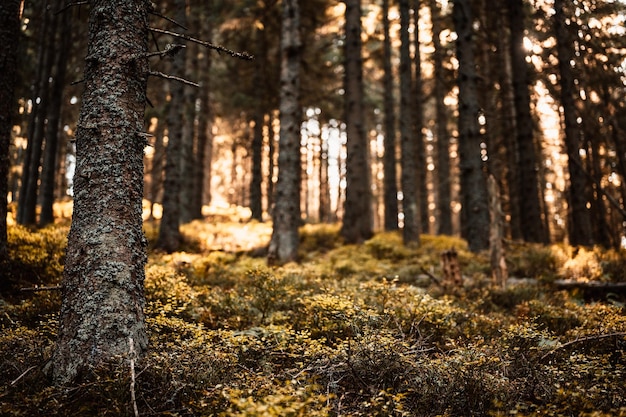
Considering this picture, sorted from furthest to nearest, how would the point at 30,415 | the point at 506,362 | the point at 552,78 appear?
the point at 552,78
the point at 506,362
the point at 30,415

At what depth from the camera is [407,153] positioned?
44.0ft

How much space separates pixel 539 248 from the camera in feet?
32.3

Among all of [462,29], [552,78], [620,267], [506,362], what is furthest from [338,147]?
[506,362]

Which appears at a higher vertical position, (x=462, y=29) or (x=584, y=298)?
(x=462, y=29)

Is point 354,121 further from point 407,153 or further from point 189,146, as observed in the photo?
point 189,146

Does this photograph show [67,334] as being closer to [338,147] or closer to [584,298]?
[584,298]

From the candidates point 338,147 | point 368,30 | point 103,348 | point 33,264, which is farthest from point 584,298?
point 338,147

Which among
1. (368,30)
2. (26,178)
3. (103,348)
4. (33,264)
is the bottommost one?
(103,348)

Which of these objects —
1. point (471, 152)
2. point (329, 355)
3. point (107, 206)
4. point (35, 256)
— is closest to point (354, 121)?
point (471, 152)

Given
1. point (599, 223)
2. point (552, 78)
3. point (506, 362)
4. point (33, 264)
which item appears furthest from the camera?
point (552, 78)

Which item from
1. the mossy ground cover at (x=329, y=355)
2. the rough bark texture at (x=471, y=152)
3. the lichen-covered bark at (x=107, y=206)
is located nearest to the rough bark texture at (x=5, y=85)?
the mossy ground cover at (x=329, y=355)

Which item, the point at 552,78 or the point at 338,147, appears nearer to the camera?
the point at 552,78

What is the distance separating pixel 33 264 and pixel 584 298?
8966 mm

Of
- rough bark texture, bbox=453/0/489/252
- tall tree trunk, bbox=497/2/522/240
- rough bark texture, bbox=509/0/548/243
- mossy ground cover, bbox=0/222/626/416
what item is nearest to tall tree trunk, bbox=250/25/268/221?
rough bark texture, bbox=453/0/489/252
